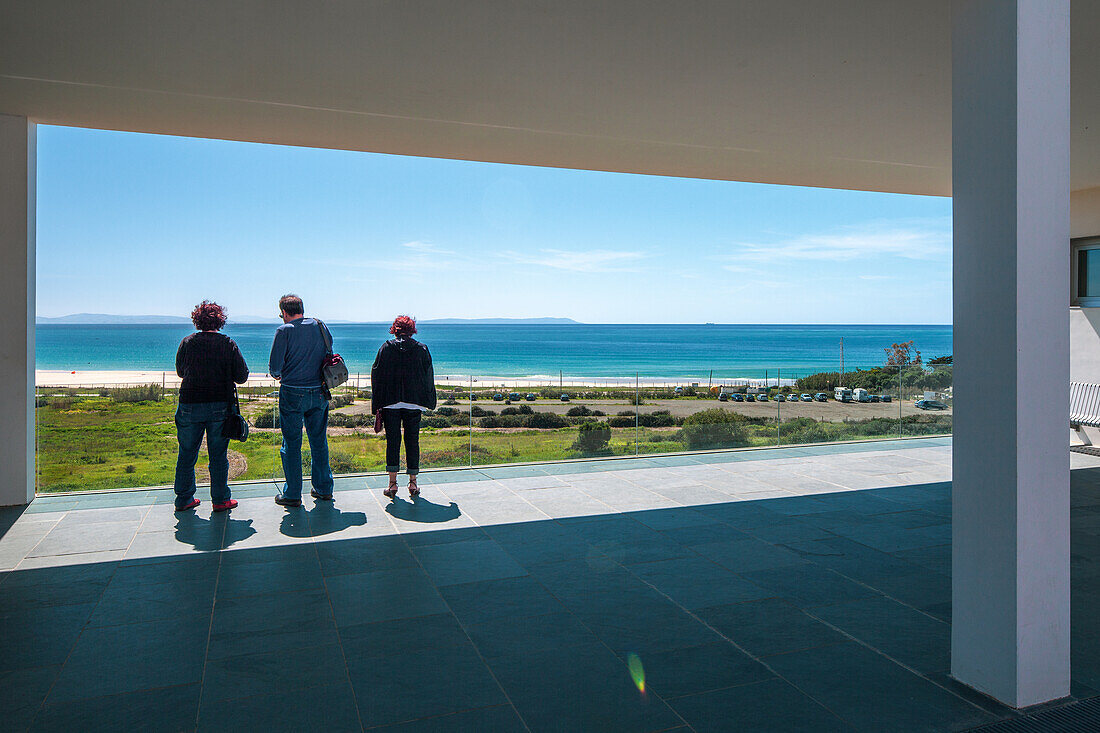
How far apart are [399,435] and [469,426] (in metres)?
1.46

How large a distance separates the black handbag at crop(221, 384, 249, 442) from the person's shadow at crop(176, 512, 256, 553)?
24.3 inches

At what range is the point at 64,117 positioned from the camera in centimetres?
577

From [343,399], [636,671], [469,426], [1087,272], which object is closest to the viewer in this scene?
[636,671]

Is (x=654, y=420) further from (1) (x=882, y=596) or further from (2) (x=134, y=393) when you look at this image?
(2) (x=134, y=393)

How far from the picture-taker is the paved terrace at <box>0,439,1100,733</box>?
2.71 meters

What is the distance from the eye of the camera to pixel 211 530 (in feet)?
17.1

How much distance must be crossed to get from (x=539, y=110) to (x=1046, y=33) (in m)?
3.62

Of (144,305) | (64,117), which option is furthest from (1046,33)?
(144,305)

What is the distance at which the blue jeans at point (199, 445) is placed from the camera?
5.64 meters

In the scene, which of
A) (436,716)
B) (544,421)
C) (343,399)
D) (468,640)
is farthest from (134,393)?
(544,421)

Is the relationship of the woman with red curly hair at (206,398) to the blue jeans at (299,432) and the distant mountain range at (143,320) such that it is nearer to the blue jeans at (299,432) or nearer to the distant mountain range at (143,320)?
the blue jeans at (299,432)

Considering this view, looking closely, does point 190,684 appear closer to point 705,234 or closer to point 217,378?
point 217,378

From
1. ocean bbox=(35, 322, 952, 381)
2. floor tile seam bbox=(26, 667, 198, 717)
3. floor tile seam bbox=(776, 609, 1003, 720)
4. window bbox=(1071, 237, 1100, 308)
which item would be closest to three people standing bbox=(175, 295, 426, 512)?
floor tile seam bbox=(26, 667, 198, 717)

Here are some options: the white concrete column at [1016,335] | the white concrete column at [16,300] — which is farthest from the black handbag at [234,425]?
the white concrete column at [1016,335]
